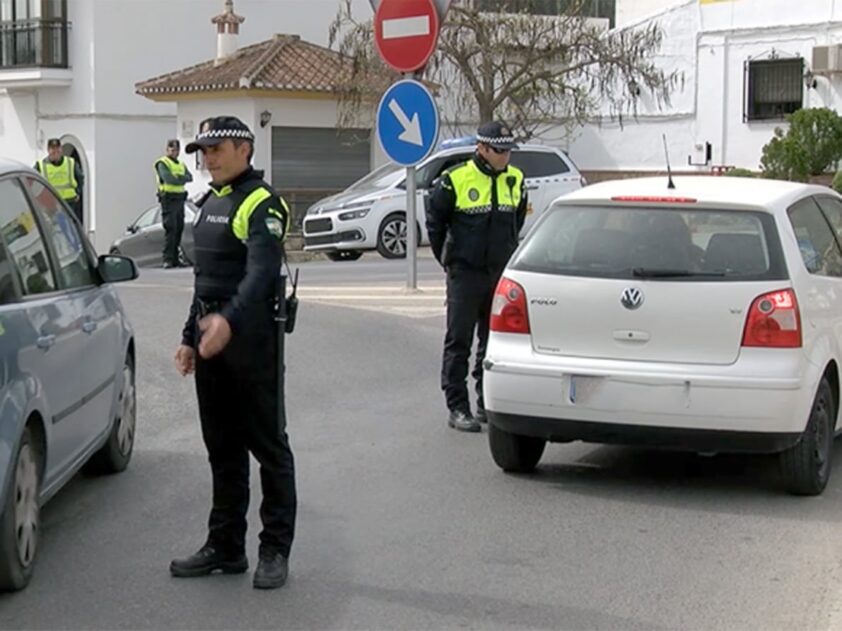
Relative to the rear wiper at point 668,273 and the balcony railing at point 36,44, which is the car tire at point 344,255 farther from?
the rear wiper at point 668,273

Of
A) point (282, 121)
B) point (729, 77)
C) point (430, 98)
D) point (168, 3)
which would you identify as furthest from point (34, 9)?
point (430, 98)

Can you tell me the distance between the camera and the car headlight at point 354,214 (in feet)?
76.6

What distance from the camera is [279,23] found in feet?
136

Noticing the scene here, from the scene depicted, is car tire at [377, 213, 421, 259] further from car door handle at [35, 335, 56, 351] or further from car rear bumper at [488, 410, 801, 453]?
car door handle at [35, 335, 56, 351]

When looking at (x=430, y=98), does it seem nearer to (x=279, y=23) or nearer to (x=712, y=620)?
(x=712, y=620)

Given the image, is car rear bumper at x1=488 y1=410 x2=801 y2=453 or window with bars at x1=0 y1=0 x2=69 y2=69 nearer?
car rear bumper at x1=488 y1=410 x2=801 y2=453

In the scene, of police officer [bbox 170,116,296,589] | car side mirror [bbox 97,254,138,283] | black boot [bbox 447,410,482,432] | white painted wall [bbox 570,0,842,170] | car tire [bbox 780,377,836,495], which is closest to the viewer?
police officer [bbox 170,116,296,589]

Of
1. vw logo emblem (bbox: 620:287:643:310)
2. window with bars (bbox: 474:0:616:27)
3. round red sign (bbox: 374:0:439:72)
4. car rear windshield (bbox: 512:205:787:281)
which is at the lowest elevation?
vw logo emblem (bbox: 620:287:643:310)

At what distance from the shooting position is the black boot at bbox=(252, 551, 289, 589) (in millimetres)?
6004

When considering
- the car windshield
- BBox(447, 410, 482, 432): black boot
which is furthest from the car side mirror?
the car windshield

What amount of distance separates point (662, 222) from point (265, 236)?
9.04ft

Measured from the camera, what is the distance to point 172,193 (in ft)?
71.5

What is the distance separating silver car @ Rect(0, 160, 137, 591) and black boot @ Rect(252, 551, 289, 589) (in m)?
0.95

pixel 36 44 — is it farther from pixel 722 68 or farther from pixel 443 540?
pixel 443 540
